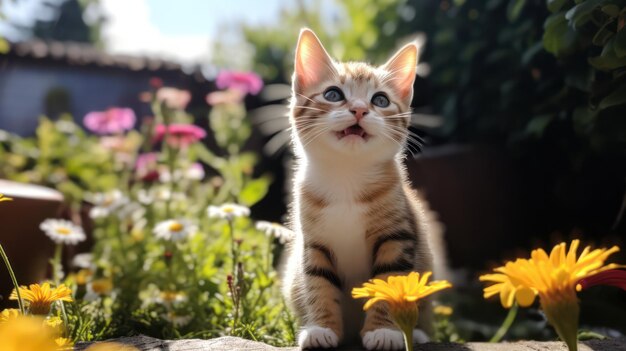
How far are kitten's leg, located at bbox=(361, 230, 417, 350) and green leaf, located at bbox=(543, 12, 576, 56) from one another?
0.90 metres

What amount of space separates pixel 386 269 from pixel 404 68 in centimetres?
69

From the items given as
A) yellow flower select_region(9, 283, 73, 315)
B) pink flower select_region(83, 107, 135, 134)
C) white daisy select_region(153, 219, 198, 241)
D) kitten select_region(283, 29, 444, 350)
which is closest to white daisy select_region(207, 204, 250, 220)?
white daisy select_region(153, 219, 198, 241)

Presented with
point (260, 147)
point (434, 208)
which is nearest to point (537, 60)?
point (434, 208)

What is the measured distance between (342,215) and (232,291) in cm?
48

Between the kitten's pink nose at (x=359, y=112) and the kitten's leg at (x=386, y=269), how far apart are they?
35 centimetres

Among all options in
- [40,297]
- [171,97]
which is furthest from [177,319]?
[171,97]

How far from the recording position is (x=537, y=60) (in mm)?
2732

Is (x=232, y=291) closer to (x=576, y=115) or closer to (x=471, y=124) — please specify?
(x=576, y=115)

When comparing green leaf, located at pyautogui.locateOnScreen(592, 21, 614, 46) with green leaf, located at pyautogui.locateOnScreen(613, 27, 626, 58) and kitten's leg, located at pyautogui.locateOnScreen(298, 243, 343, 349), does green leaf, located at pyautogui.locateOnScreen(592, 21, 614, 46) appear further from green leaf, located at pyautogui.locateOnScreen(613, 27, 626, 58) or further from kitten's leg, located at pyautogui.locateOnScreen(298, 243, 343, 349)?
kitten's leg, located at pyautogui.locateOnScreen(298, 243, 343, 349)

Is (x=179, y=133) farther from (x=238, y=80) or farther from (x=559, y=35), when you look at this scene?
(x=559, y=35)

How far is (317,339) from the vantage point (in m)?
1.42

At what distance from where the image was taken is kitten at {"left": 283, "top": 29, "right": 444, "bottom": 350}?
1.56m

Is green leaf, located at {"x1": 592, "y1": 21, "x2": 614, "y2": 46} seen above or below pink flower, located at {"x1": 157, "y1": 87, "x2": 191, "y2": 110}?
below

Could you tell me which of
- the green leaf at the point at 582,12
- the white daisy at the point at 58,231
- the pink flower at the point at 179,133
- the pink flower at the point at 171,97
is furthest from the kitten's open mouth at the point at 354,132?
the pink flower at the point at 171,97
